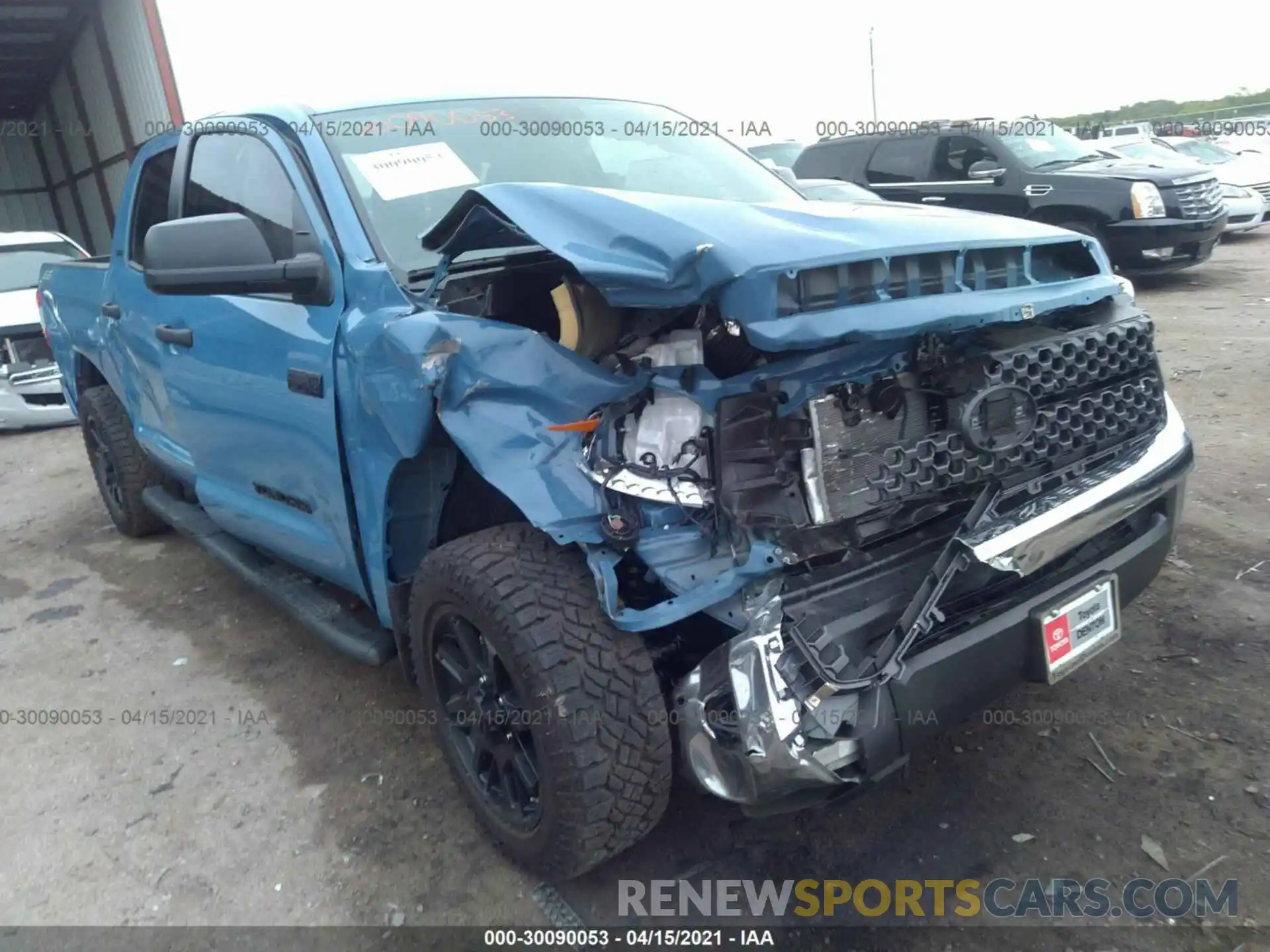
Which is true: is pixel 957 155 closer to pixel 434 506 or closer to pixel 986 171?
pixel 986 171

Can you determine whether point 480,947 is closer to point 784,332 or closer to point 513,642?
point 513,642

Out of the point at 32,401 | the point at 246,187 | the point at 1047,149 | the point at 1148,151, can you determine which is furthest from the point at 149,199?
the point at 1148,151

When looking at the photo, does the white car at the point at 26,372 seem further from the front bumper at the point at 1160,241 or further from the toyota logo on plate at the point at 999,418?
the front bumper at the point at 1160,241

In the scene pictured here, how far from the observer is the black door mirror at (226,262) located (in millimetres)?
2533

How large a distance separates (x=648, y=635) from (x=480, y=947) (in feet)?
2.68

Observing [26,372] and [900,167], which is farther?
[900,167]

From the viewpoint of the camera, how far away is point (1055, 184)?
29.2 feet

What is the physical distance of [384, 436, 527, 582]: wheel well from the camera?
2461 mm

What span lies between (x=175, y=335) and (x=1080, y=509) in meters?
2.98

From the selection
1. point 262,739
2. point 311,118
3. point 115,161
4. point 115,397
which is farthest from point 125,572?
point 115,161

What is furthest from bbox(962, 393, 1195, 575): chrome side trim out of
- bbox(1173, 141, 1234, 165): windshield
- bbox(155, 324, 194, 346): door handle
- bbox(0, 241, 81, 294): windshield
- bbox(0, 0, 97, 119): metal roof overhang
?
bbox(0, 0, 97, 119): metal roof overhang

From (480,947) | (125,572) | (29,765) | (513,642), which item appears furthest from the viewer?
(125,572)

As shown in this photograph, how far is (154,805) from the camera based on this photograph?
9.27ft

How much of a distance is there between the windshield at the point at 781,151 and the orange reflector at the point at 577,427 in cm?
1129
